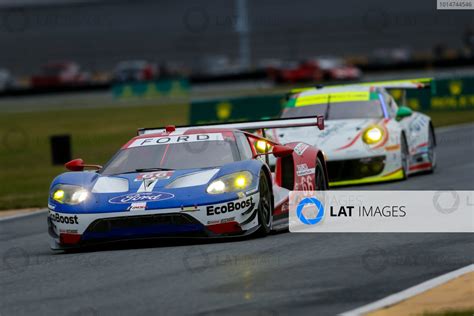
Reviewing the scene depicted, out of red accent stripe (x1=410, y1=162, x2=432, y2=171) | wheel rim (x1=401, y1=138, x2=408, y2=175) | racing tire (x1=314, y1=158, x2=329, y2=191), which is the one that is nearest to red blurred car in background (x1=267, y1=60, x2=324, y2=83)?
red accent stripe (x1=410, y1=162, x2=432, y2=171)

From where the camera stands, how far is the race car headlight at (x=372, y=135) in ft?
48.2

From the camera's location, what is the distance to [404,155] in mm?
15180

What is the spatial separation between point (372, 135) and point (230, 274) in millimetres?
7468

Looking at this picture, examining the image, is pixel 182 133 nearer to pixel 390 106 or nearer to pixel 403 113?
pixel 403 113

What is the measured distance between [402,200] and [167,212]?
128 inches

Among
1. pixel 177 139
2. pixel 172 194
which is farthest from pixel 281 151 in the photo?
pixel 172 194

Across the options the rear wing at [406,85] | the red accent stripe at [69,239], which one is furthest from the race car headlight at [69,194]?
the rear wing at [406,85]

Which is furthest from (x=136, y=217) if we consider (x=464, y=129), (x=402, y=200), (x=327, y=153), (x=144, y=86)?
(x=144, y=86)

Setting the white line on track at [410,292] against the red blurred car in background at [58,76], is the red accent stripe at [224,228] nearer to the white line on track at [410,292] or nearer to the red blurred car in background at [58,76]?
the white line on track at [410,292]

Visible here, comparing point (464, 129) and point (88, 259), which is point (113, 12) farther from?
point (88, 259)

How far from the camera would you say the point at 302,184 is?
11047mm

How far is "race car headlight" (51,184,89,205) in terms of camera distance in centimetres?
949

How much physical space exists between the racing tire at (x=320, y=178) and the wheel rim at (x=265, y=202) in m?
1.69

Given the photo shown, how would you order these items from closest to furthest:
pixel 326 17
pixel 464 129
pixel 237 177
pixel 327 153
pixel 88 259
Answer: pixel 88 259, pixel 237 177, pixel 327 153, pixel 464 129, pixel 326 17
